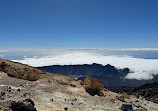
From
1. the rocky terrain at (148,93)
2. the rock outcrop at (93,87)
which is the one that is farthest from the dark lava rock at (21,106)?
the rocky terrain at (148,93)

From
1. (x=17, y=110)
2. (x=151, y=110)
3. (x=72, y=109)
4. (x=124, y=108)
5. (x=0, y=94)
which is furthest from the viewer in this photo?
(x=151, y=110)

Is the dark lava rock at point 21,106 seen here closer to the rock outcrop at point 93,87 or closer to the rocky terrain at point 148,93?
the rock outcrop at point 93,87

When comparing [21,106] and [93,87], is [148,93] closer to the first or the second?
[93,87]

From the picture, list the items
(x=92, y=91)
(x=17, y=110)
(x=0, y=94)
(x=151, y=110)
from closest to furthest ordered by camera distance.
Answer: (x=17, y=110)
(x=0, y=94)
(x=151, y=110)
(x=92, y=91)

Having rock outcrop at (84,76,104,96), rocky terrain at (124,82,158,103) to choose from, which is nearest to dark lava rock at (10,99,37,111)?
rock outcrop at (84,76,104,96)

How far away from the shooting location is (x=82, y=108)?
1173 centimetres

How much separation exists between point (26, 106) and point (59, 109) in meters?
3.24

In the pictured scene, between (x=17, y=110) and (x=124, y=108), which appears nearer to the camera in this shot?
(x=17, y=110)

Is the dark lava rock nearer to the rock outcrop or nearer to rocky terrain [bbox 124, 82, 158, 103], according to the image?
the rock outcrop

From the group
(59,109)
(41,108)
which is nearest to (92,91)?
(59,109)

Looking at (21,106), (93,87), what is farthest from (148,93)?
(21,106)

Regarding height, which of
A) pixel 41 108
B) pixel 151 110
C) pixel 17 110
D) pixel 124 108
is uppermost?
pixel 17 110

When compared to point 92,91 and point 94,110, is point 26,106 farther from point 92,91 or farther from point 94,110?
point 92,91

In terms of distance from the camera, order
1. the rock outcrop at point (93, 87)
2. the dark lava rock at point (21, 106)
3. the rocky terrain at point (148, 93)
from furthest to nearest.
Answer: the rocky terrain at point (148, 93), the rock outcrop at point (93, 87), the dark lava rock at point (21, 106)
